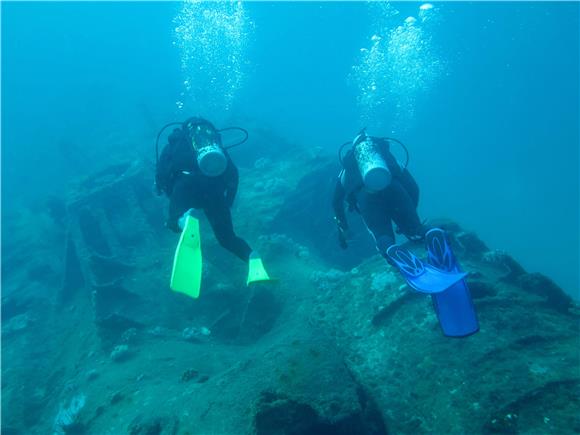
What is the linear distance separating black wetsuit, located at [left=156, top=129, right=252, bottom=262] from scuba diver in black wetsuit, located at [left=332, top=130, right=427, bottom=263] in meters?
1.77

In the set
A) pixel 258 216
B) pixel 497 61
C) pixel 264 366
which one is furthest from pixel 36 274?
pixel 497 61

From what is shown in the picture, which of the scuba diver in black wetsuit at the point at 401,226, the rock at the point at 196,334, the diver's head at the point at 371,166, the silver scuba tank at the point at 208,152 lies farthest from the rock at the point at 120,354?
the diver's head at the point at 371,166

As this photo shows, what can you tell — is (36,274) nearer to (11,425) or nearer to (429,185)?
(11,425)

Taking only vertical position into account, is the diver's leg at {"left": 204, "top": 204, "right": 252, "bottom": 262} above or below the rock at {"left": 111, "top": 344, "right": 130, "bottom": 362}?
above

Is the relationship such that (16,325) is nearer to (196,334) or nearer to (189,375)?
(196,334)

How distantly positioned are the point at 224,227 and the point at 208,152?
121 cm

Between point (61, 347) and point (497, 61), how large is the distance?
10910 cm

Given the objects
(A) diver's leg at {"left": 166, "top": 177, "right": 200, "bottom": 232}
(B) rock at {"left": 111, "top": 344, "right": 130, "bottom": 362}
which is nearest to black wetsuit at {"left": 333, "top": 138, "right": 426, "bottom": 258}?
(A) diver's leg at {"left": 166, "top": 177, "right": 200, "bottom": 232}

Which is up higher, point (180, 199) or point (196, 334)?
point (180, 199)

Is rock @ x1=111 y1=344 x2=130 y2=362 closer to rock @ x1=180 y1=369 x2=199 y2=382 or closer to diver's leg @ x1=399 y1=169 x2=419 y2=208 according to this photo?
rock @ x1=180 y1=369 x2=199 y2=382

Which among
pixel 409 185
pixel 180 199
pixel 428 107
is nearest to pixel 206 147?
pixel 180 199

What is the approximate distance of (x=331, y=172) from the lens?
1430 centimetres

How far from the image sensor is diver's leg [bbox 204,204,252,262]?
535 cm

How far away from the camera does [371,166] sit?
187 inches
